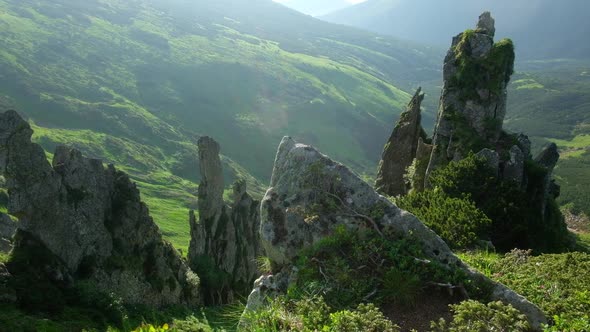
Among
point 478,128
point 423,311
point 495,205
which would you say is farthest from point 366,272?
point 478,128

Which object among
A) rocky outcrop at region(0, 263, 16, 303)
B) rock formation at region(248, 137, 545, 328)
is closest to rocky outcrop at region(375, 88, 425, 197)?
rocky outcrop at region(0, 263, 16, 303)

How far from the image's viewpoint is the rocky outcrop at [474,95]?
41281mm

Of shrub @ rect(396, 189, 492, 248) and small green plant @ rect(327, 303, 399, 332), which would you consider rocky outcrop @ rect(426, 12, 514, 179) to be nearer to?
shrub @ rect(396, 189, 492, 248)

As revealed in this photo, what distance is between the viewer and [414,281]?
11.8 metres

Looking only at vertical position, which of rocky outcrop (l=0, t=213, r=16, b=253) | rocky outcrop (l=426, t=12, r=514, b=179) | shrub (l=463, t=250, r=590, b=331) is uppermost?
rocky outcrop (l=426, t=12, r=514, b=179)

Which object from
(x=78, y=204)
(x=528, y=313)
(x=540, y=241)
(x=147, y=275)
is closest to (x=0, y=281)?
(x=78, y=204)

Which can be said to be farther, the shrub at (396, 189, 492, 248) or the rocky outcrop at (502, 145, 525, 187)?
the rocky outcrop at (502, 145, 525, 187)

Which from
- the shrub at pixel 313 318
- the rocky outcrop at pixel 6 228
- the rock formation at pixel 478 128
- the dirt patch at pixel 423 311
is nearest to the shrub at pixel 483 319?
the dirt patch at pixel 423 311

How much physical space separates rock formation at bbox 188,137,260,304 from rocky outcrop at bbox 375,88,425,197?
2400 centimetres

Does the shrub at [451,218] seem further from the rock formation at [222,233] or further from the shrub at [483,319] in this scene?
the rock formation at [222,233]

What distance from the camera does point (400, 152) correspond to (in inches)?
1933

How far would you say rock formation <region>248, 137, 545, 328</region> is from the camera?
45.0 feet

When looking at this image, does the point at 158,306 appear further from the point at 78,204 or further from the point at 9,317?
the point at 9,317

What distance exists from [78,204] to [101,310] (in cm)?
993
